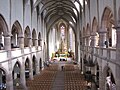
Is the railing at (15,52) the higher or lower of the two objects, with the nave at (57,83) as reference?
higher

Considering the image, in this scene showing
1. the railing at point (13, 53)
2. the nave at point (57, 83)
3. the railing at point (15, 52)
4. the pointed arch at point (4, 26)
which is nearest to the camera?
the railing at point (13, 53)

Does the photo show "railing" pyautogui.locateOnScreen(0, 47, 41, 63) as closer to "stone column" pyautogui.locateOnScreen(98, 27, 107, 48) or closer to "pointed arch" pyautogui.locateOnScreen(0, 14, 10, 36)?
"pointed arch" pyautogui.locateOnScreen(0, 14, 10, 36)

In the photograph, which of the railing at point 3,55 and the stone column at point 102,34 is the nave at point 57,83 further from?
the stone column at point 102,34

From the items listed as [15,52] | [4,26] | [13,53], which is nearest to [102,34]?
[4,26]

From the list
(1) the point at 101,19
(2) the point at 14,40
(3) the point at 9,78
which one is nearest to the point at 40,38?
(2) the point at 14,40

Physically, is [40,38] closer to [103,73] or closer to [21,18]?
[21,18]

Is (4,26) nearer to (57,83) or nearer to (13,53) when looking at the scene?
(13,53)

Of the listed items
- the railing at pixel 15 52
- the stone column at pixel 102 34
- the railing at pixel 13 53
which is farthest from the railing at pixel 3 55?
the stone column at pixel 102 34

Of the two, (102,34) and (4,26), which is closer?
(102,34)

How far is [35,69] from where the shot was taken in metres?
38.4

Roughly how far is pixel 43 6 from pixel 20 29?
49.9 ft

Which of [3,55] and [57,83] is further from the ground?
[3,55]

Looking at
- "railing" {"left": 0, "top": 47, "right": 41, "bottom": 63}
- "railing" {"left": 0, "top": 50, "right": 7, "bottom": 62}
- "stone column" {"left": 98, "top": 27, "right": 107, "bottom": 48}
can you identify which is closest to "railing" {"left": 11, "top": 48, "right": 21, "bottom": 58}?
"railing" {"left": 0, "top": 47, "right": 41, "bottom": 63}

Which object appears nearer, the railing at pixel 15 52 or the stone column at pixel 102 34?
the stone column at pixel 102 34
